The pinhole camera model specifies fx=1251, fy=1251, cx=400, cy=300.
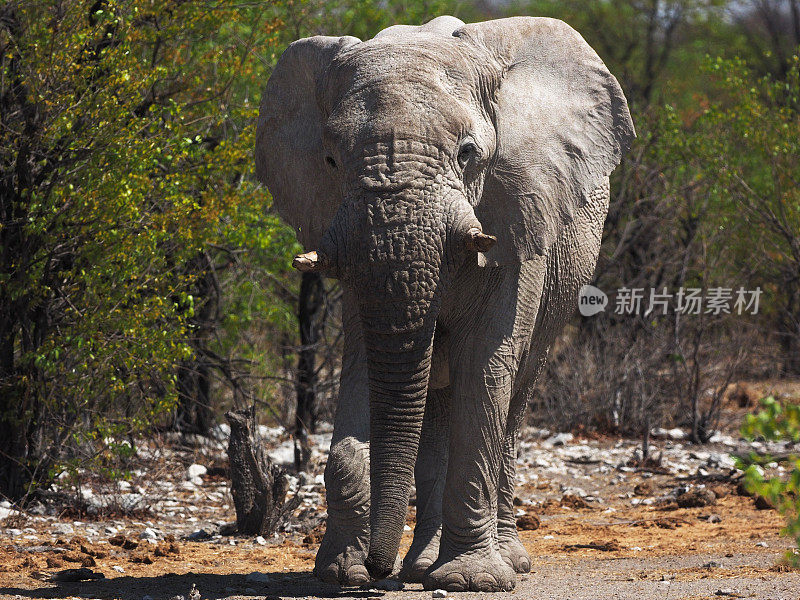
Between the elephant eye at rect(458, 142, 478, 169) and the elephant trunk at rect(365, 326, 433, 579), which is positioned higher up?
the elephant eye at rect(458, 142, 478, 169)

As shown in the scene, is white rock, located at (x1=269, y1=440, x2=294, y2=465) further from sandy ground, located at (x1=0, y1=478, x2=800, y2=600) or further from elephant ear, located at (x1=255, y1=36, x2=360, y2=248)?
elephant ear, located at (x1=255, y1=36, x2=360, y2=248)

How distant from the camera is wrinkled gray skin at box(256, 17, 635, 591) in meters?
5.17

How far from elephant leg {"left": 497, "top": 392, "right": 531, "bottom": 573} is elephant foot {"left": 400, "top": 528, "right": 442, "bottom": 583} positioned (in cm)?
42

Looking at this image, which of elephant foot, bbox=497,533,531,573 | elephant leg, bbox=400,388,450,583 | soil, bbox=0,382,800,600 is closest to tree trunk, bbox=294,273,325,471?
soil, bbox=0,382,800,600

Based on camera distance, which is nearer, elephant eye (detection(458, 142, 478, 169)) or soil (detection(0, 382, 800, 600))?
elephant eye (detection(458, 142, 478, 169))

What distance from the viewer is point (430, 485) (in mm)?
6715

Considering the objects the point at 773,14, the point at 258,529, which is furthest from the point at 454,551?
the point at 773,14

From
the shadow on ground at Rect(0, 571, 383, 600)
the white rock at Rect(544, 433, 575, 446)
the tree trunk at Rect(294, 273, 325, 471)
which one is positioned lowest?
the shadow on ground at Rect(0, 571, 383, 600)

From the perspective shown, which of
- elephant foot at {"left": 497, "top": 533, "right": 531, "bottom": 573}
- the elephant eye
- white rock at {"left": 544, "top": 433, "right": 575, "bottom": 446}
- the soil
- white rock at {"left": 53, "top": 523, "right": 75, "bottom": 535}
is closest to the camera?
the elephant eye

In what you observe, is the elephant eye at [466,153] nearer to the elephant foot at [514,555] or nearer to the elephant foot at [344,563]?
the elephant foot at [344,563]

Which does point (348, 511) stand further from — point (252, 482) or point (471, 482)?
point (252, 482)

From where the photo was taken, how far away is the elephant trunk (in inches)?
206

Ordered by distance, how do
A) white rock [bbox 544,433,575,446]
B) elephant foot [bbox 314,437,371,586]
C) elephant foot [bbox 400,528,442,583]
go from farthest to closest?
white rock [bbox 544,433,575,446]
elephant foot [bbox 400,528,442,583]
elephant foot [bbox 314,437,371,586]

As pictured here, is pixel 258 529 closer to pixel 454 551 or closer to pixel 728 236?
pixel 454 551
